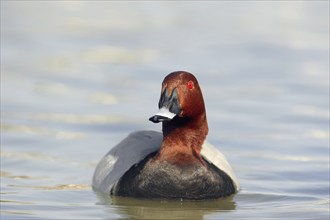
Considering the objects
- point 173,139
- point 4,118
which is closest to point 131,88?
point 4,118

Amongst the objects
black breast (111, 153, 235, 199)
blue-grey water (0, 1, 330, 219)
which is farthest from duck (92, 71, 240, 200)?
blue-grey water (0, 1, 330, 219)

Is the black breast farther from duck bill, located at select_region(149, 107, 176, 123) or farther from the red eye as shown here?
the red eye

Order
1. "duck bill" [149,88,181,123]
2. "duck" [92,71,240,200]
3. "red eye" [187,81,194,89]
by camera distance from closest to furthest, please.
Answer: "duck bill" [149,88,181,123], "duck" [92,71,240,200], "red eye" [187,81,194,89]

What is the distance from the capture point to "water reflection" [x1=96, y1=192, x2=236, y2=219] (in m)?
10.8

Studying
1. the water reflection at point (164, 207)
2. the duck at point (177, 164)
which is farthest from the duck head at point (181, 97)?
the water reflection at point (164, 207)

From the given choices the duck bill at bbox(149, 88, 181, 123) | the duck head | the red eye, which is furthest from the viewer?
the red eye

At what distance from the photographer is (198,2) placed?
70.6 feet

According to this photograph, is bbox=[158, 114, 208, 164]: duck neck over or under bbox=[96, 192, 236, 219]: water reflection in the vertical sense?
over

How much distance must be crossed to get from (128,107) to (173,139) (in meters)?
4.03

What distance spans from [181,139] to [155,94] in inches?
172

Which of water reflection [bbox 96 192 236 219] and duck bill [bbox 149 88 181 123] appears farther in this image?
duck bill [bbox 149 88 181 123]

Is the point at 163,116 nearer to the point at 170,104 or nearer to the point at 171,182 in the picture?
the point at 170,104

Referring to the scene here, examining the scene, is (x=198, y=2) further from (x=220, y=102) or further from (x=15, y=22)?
(x=220, y=102)

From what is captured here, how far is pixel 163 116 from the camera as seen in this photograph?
34.8 ft
